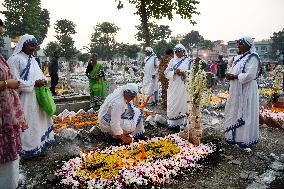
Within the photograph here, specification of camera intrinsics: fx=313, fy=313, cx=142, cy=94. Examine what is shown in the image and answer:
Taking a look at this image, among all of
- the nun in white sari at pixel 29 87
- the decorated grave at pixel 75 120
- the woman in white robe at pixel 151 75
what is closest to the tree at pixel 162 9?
the woman in white robe at pixel 151 75

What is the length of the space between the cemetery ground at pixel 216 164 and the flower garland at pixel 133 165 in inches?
7.6

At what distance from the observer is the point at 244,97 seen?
6.85 meters

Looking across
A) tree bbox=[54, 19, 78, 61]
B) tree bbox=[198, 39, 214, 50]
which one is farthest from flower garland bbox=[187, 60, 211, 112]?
tree bbox=[198, 39, 214, 50]

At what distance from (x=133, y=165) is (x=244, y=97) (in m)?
3.11

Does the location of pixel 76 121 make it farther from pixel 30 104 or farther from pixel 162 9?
pixel 162 9

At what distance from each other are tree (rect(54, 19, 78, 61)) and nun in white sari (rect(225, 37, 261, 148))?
52997 millimetres

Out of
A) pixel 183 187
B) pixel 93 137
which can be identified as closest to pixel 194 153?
pixel 183 187

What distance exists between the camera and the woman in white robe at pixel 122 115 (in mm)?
6484

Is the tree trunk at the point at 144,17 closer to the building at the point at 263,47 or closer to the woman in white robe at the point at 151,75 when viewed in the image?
the woman in white robe at the point at 151,75

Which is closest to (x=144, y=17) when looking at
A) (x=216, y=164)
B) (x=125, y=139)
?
(x=125, y=139)

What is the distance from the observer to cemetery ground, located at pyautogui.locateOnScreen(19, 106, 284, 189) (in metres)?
4.98

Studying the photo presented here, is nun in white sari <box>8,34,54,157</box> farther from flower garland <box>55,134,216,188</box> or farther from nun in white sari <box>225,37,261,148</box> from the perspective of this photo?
nun in white sari <box>225,37,261,148</box>

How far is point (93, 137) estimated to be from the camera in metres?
7.42

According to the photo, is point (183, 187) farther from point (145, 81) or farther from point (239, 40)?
point (145, 81)
